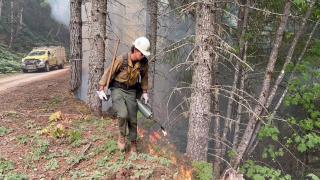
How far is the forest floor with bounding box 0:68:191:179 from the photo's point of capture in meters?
7.00

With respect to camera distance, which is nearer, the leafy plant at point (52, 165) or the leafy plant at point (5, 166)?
the leafy plant at point (5, 166)

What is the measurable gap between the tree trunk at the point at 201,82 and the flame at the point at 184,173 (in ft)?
4.50

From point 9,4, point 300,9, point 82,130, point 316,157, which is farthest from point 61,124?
point 9,4

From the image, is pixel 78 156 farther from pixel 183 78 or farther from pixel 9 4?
pixel 9 4

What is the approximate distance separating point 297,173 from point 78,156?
38.9 feet

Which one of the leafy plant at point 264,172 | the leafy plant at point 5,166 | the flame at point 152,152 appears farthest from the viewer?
the leafy plant at point 264,172

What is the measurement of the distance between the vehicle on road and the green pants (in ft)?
71.7

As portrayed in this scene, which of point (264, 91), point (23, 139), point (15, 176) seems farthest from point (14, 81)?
point (15, 176)

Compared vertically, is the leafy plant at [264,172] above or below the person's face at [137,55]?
below

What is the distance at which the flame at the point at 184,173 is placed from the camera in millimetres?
7188

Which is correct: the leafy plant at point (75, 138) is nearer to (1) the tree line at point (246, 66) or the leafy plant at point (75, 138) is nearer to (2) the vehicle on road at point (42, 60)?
(1) the tree line at point (246, 66)

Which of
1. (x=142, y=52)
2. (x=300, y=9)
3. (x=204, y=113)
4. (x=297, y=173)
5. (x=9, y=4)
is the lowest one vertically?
(x=297, y=173)

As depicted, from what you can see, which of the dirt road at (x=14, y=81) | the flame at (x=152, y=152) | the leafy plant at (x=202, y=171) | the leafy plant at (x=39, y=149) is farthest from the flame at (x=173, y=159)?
the dirt road at (x=14, y=81)

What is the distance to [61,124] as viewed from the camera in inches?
365
